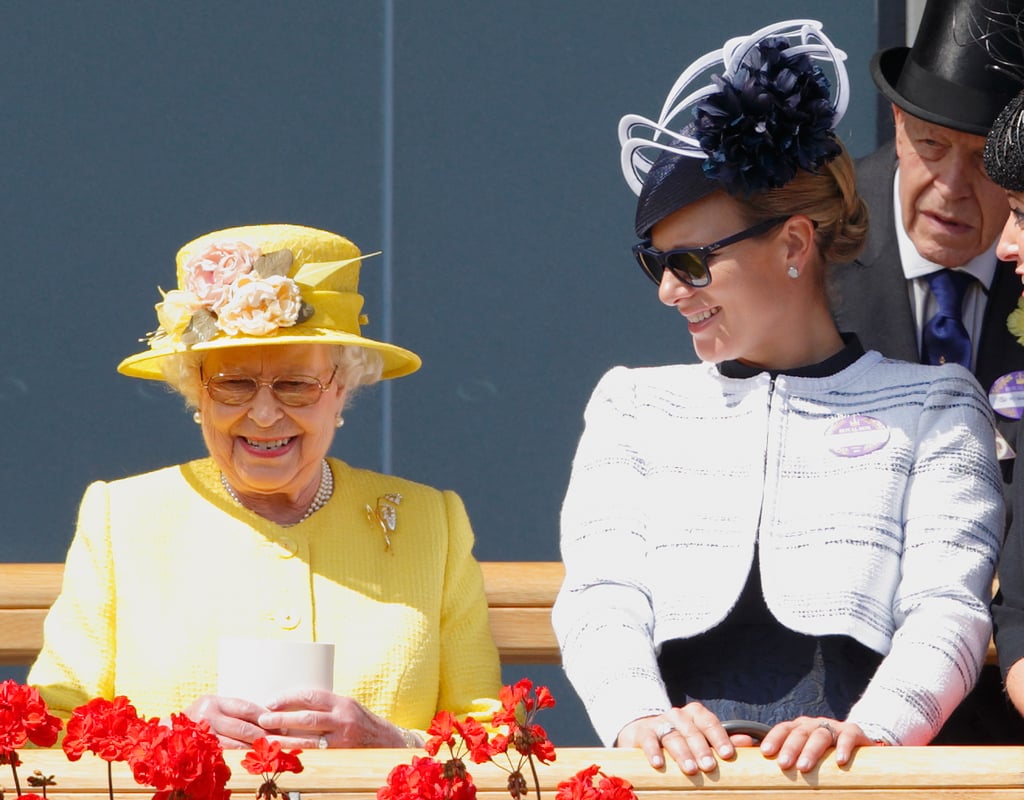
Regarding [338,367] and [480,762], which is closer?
[480,762]

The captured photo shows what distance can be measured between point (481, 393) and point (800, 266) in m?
1.64

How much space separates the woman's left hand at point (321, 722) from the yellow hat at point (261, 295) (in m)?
0.63

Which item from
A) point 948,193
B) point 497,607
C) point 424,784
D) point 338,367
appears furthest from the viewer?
point 497,607

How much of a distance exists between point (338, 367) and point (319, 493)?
0.23 m

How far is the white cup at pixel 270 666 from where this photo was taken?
8.57 feet

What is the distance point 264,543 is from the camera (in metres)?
3.18

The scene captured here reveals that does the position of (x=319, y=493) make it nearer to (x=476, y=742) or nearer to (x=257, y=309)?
(x=257, y=309)

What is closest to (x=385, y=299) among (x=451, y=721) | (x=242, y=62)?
(x=242, y=62)

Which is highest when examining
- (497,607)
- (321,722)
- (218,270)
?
(218,270)

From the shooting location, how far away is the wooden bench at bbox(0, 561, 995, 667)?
3559mm

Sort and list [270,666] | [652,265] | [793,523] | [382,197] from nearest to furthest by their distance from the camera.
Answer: [270,666], [793,523], [652,265], [382,197]

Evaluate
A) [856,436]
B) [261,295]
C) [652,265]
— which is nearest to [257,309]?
[261,295]

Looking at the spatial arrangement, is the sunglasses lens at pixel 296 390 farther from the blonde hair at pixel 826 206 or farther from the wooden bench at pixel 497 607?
the blonde hair at pixel 826 206

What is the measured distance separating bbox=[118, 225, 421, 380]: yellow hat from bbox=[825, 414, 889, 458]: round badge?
0.77 metres
